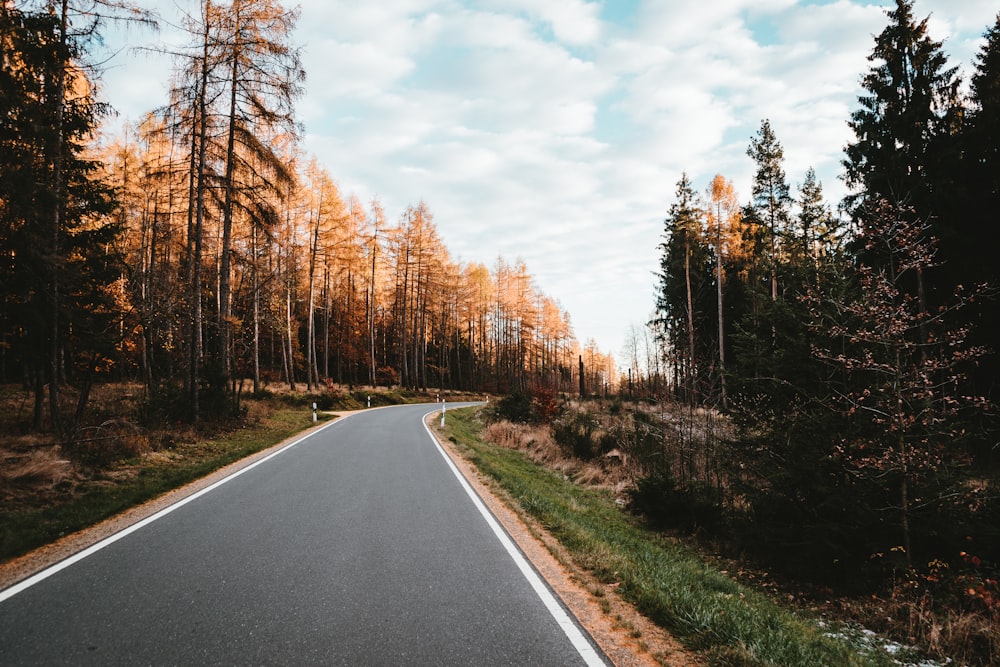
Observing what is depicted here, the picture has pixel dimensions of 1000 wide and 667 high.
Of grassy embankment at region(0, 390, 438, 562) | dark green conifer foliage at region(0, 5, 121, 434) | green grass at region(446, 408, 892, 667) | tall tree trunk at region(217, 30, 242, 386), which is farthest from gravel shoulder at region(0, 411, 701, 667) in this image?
tall tree trunk at region(217, 30, 242, 386)

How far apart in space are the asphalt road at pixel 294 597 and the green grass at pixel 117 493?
0.90 m

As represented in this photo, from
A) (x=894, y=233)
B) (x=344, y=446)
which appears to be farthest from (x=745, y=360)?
(x=344, y=446)

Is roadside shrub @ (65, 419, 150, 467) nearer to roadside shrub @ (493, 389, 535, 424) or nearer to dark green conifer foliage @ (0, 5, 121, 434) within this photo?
dark green conifer foliage @ (0, 5, 121, 434)

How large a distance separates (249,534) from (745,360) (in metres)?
9.21

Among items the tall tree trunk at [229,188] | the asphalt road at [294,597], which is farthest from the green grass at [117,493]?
the tall tree trunk at [229,188]

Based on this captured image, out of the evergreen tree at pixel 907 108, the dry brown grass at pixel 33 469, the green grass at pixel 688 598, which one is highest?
the evergreen tree at pixel 907 108

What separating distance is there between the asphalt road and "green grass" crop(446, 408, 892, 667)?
3.10ft

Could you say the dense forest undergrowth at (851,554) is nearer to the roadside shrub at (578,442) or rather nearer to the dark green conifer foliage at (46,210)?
the roadside shrub at (578,442)

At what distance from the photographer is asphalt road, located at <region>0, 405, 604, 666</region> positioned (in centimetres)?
330

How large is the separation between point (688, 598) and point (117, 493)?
8.93 metres

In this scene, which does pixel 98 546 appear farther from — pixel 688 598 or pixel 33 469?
pixel 688 598

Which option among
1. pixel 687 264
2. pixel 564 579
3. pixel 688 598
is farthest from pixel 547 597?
pixel 687 264

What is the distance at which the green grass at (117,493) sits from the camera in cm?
584

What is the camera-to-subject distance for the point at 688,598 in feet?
14.7
